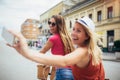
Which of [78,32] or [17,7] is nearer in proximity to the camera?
Answer: [78,32]

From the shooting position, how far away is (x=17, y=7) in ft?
9.91

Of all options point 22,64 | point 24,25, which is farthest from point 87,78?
point 22,64

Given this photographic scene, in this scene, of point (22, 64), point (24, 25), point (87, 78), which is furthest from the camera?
point (22, 64)

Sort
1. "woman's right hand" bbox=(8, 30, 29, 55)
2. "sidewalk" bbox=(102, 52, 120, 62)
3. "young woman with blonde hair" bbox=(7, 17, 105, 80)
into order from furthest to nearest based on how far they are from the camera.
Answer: "sidewalk" bbox=(102, 52, 120, 62)
"young woman with blonde hair" bbox=(7, 17, 105, 80)
"woman's right hand" bbox=(8, 30, 29, 55)

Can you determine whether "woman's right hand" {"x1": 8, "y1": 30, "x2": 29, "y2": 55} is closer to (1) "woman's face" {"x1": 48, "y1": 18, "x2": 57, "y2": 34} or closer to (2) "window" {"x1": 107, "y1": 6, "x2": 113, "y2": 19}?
(1) "woman's face" {"x1": 48, "y1": 18, "x2": 57, "y2": 34}

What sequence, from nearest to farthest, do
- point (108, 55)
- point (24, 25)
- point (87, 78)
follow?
point (87, 78), point (24, 25), point (108, 55)

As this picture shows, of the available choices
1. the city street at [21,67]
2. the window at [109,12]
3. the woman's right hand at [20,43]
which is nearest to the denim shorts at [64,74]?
the woman's right hand at [20,43]

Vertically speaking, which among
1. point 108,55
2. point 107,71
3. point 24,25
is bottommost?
point 107,71

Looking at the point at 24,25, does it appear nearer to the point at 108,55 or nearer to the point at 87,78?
the point at 108,55

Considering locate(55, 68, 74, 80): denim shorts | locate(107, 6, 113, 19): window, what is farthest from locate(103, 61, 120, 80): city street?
locate(55, 68, 74, 80): denim shorts

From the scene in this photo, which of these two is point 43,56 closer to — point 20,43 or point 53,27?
point 20,43

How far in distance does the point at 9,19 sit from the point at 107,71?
1.39 metres

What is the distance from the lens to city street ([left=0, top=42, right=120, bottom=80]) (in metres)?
3.39

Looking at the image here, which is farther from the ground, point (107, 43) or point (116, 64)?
point (107, 43)
